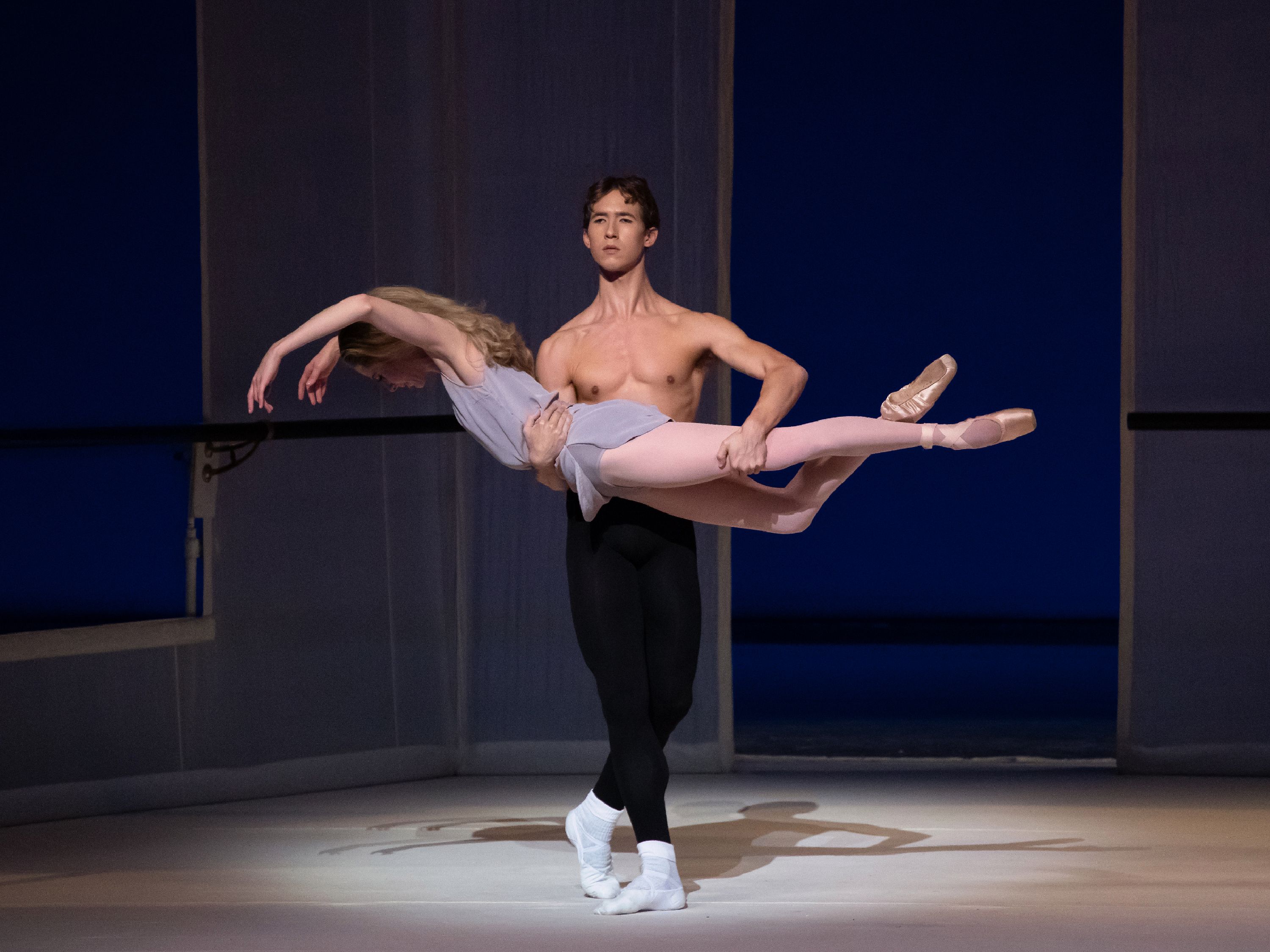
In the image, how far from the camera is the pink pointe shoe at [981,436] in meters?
3.89

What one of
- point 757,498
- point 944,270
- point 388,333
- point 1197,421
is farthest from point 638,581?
point 944,270

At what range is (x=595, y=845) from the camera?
425cm

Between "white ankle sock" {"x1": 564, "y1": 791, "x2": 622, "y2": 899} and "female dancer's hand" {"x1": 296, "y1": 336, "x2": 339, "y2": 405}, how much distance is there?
1199 mm

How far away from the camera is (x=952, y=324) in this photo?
9.81m

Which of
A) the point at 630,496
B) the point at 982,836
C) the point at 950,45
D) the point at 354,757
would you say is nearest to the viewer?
the point at 630,496

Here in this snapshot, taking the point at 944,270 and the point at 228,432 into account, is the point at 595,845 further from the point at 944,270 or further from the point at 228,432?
the point at 944,270

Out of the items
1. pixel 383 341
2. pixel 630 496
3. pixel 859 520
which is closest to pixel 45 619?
pixel 383 341

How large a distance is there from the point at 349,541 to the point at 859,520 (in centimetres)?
471

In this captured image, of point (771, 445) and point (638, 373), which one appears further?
point (638, 373)

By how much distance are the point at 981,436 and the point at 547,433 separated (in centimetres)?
100

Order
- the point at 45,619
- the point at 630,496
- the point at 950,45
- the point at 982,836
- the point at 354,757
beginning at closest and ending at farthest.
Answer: the point at 630,496, the point at 982,836, the point at 45,619, the point at 354,757, the point at 950,45

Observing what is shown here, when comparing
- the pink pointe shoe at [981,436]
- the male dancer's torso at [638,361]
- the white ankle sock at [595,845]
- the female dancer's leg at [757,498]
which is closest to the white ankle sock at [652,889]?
the white ankle sock at [595,845]

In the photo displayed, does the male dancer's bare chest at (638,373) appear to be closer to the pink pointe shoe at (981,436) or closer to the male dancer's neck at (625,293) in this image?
the male dancer's neck at (625,293)

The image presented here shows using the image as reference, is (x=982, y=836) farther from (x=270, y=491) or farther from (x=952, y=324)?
(x=952, y=324)
